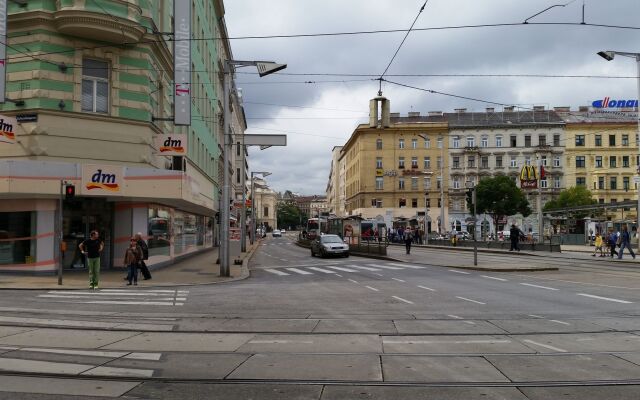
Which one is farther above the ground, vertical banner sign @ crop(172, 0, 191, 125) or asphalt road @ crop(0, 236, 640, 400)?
vertical banner sign @ crop(172, 0, 191, 125)

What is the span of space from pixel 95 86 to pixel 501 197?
61.8 meters

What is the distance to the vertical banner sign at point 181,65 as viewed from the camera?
79.9 ft

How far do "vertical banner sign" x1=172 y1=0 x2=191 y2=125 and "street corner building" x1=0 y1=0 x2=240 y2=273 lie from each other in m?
0.10

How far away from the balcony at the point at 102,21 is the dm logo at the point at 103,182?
501 centimetres

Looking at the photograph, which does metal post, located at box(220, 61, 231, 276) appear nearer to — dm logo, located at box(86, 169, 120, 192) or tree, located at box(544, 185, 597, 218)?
dm logo, located at box(86, 169, 120, 192)

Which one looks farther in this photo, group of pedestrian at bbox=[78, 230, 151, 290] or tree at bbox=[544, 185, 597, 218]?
tree at bbox=[544, 185, 597, 218]

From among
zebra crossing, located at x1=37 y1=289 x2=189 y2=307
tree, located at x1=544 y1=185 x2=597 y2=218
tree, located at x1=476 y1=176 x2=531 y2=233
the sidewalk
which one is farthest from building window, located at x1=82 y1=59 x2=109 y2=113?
tree, located at x1=544 y1=185 x2=597 y2=218

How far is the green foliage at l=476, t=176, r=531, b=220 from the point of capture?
244 feet

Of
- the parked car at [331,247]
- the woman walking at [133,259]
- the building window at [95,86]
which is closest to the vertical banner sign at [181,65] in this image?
the building window at [95,86]

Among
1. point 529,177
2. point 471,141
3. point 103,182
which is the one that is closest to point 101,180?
point 103,182

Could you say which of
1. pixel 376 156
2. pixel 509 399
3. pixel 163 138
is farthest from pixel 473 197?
pixel 376 156

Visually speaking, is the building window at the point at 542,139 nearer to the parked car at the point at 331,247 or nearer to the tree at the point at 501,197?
the tree at the point at 501,197

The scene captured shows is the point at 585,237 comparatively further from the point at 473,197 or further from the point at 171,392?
the point at 171,392

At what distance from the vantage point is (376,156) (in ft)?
A: 305
